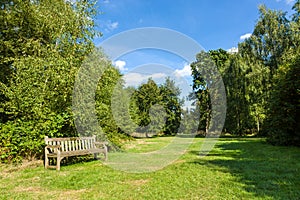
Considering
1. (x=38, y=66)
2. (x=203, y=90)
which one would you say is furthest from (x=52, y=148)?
(x=203, y=90)

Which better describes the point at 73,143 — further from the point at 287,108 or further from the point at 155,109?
the point at 155,109

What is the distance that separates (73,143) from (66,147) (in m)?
0.37

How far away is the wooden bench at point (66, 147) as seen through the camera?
6.48 metres

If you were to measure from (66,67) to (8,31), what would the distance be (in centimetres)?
243

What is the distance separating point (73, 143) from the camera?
7359mm

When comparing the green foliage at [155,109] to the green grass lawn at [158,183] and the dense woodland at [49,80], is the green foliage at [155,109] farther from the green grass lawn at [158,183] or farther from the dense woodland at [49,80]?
the green grass lawn at [158,183]

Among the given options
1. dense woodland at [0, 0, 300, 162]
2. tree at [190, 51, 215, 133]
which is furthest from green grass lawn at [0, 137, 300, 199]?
tree at [190, 51, 215, 133]

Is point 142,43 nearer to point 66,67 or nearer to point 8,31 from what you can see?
point 66,67

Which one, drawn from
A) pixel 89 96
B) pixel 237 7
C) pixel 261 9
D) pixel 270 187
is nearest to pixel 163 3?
pixel 237 7

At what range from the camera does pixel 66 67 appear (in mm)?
7625

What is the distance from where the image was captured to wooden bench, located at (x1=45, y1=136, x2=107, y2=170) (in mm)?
6482

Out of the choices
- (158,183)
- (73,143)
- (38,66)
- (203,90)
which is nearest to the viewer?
(158,183)

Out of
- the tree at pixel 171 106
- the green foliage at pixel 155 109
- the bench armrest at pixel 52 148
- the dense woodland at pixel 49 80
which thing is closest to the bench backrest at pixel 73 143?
the bench armrest at pixel 52 148

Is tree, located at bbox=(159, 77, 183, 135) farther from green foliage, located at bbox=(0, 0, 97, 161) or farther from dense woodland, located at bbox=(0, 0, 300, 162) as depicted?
green foliage, located at bbox=(0, 0, 97, 161)
